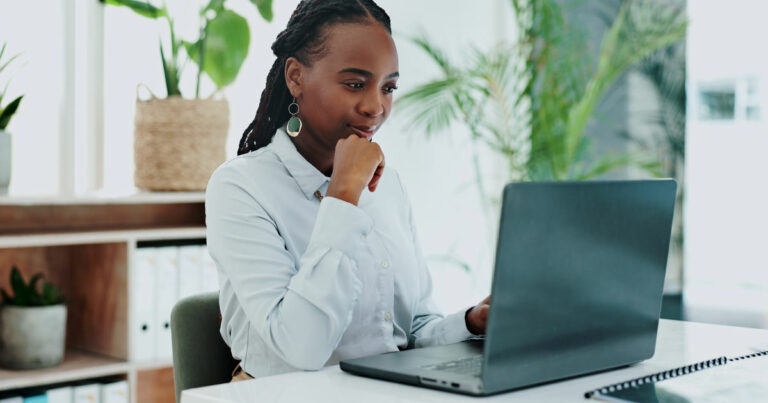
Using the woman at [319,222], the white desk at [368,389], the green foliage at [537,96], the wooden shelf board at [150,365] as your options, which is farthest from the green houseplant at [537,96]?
the white desk at [368,389]

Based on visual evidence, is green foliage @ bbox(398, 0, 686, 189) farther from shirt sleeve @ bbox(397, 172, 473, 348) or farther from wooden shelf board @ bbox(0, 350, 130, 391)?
shirt sleeve @ bbox(397, 172, 473, 348)

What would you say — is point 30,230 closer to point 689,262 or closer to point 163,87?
point 163,87

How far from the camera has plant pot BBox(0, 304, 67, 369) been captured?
246 cm

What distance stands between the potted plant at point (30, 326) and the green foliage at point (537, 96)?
5.34 ft

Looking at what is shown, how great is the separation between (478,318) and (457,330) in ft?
0.21

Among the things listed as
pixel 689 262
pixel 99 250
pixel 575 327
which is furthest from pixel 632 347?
pixel 689 262

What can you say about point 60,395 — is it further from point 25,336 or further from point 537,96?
point 537,96

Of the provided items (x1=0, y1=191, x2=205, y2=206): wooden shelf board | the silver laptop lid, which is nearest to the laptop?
the silver laptop lid

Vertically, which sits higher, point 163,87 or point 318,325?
point 163,87

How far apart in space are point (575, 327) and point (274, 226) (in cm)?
57

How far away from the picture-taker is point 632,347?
1.19 meters

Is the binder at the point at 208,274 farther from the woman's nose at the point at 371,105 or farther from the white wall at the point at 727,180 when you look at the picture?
the white wall at the point at 727,180

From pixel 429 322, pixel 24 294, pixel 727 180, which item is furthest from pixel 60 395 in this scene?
pixel 727 180

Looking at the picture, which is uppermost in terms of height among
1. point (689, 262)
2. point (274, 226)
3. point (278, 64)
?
point (278, 64)
